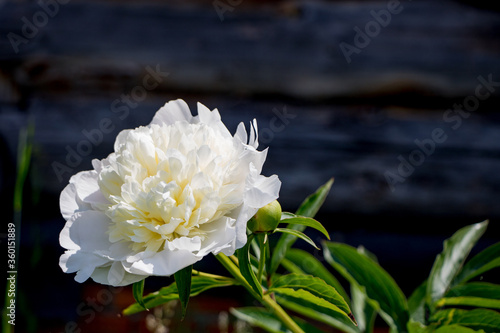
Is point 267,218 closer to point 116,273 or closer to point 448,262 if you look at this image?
point 116,273

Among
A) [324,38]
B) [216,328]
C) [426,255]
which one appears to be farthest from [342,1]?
[216,328]

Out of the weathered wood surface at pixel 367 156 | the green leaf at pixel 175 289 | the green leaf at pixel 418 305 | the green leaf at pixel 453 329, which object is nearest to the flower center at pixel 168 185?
the green leaf at pixel 175 289

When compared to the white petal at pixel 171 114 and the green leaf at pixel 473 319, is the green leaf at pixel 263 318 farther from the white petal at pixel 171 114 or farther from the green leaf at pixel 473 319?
the white petal at pixel 171 114

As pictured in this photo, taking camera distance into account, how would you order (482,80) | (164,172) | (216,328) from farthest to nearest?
(216,328) < (482,80) < (164,172)

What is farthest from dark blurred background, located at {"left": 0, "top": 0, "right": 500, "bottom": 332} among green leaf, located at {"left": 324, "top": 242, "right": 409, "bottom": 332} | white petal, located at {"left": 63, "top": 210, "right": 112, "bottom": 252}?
white petal, located at {"left": 63, "top": 210, "right": 112, "bottom": 252}

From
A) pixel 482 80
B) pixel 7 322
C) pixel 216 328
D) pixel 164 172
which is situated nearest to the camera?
pixel 164 172

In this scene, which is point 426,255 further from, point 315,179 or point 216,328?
point 216,328
